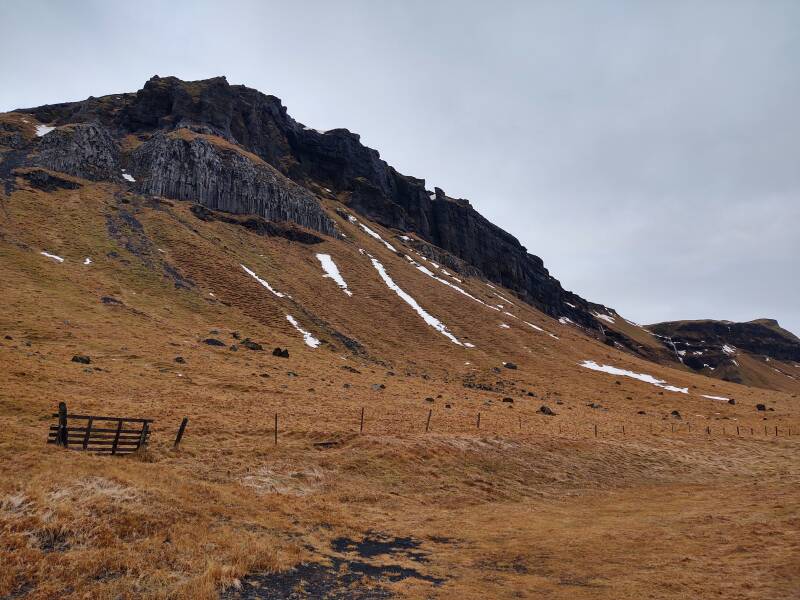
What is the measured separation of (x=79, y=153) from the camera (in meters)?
96.5

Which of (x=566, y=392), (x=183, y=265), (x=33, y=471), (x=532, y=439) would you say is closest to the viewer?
(x=33, y=471)

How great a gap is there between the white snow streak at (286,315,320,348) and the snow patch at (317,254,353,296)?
706 inches

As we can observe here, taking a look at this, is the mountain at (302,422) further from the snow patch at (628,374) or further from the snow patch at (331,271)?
the snow patch at (628,374)

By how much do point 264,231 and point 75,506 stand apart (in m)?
90.7

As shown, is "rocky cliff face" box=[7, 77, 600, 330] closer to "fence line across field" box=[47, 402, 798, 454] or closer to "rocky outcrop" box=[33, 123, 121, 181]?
"rocky outcrop" box=[33, 123, 121, 181]

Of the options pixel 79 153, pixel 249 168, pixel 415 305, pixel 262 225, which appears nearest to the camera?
pixel 415 305

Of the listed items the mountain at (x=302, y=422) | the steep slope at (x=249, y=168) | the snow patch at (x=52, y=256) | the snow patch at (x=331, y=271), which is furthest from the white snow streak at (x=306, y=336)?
the steep slope at (x=249, y=168)

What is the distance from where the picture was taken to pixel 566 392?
65.2 meters

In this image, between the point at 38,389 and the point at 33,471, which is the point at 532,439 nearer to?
the point at 33,471

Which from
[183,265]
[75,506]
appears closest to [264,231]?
[183,265]

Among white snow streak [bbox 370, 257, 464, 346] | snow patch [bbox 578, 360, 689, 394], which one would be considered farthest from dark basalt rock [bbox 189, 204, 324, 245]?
snow patch [bbox 578, 360, 689, 394]

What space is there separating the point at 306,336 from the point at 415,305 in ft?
97.2

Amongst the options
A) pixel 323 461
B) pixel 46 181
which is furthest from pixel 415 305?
pixel 46 181

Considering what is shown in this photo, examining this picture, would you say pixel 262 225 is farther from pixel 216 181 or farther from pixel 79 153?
pixel 79 153
